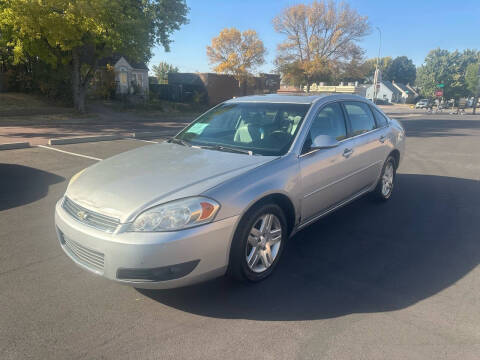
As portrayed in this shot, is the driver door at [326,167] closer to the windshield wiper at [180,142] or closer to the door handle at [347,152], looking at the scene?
the door handle at [347,152]

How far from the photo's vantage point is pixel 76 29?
17.5m

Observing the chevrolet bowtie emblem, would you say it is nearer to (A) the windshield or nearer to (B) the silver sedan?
(B) the silver sedan

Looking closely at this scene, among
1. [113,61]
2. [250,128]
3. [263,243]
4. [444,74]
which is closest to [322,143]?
[250,128]

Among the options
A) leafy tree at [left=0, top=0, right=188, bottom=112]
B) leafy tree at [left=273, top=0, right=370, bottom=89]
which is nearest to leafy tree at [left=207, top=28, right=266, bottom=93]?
leafy tree at [left=273, top=0, right=370, bottom=89]

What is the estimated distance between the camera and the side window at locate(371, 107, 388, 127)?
5.36m

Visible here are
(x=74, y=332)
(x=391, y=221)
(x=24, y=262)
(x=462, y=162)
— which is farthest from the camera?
(x=462, y=162)

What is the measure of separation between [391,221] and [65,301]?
4.00 m

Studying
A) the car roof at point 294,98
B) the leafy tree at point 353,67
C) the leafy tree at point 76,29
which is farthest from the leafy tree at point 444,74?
the car roof at point 294,98

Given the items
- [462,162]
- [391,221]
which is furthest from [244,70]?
[391,221]

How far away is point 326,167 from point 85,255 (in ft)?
8.14

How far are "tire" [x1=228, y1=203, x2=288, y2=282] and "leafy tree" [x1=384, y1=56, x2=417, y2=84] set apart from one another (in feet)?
405

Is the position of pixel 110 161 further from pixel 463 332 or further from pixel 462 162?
pixel 462 162

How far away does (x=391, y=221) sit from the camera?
16.2 ft

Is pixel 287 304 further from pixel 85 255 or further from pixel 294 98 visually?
pixel 294 98
